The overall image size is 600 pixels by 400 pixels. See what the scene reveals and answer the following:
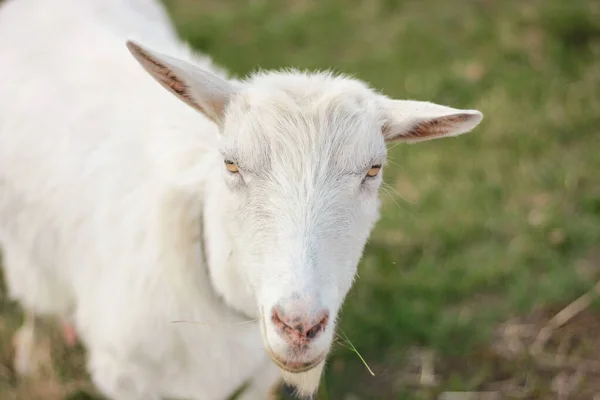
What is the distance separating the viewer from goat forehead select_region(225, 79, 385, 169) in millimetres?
2105

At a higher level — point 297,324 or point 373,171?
point 373,171

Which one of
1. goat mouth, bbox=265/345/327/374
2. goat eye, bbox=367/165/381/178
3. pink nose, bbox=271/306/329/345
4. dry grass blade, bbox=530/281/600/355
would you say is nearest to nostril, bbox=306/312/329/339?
pink nose, bbox=271/306/329/345

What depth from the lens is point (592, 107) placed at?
214 inches

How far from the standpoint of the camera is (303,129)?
212 centimetres

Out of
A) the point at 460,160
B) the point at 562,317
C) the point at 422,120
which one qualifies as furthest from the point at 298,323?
the point at 460,160

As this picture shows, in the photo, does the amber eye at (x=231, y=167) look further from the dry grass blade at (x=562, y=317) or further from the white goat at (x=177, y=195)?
the dry grass blade at (x=562, y=317)

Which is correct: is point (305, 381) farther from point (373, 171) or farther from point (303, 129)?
point (303, 129)

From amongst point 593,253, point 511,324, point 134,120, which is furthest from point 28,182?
point 593,253

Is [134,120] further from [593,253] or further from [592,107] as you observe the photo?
[592,107]

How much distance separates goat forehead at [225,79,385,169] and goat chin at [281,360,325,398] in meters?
0.71

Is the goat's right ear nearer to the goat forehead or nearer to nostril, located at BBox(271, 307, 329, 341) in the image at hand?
the goat forehead

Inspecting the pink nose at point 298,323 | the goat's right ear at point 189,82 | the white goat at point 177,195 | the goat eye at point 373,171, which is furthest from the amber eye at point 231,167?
the pink nose at point 298,323

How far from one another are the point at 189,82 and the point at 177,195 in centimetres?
53

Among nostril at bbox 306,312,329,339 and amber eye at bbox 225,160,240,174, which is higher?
amber eye at bbox 225,160,240,174
